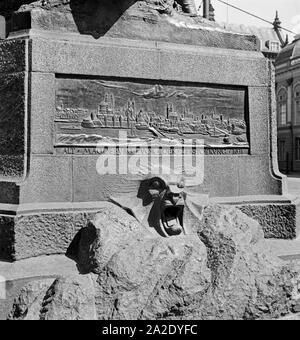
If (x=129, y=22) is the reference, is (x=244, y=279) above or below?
below

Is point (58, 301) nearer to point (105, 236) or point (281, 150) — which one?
point (105, 236)

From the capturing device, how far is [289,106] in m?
45.6

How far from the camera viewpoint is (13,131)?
255 inches

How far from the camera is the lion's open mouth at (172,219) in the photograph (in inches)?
241

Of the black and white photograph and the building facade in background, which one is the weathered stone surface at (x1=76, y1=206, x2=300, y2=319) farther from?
the building facade in background

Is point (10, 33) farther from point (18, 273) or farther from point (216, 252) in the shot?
point (216, 252)

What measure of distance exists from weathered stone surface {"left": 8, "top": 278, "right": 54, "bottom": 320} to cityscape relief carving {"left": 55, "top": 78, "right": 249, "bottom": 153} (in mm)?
1936

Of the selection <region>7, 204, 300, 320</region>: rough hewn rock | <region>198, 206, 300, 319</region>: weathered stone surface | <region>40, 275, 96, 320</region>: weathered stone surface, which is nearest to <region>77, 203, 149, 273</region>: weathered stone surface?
<region>7, 204, 300, 320</region>: rough hewn rock

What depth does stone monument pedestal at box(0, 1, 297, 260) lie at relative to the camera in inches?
247

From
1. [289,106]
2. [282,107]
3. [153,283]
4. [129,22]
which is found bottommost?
[153,283]

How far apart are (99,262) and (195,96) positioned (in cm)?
287

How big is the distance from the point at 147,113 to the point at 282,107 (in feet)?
137

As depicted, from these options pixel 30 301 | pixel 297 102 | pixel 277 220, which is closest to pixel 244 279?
pixel 30 301

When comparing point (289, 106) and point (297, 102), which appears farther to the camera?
point (289, 106)
